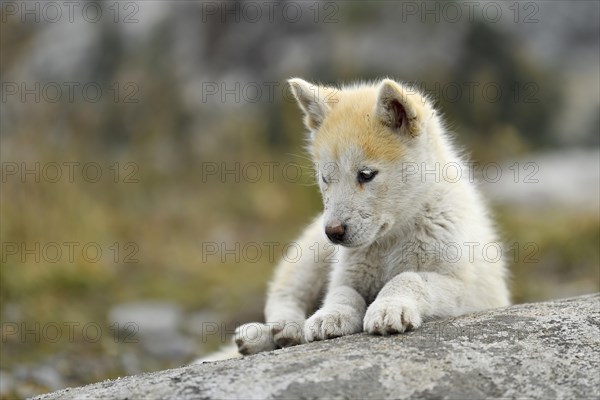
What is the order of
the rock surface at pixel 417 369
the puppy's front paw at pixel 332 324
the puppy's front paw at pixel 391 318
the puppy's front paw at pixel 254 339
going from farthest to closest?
the puppy's front paw at pixel 254 339, the puppy's front paw at pixel 332 324, the puppy's front paw at pixel 391 318, the rock surface at pixel 417 369

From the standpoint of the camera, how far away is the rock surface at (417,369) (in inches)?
167

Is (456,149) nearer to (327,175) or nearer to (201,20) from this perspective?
(327,175)

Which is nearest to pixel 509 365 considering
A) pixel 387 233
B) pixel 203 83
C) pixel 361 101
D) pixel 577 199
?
pixel 387 233

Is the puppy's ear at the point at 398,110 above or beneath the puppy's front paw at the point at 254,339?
above

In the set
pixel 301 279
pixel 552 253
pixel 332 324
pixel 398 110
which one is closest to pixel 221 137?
pixel 552 253

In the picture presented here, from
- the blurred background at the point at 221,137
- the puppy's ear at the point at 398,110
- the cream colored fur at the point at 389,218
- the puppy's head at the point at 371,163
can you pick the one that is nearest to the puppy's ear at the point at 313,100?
the cream colored fur at the point at 389,218

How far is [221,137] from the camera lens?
1642cm

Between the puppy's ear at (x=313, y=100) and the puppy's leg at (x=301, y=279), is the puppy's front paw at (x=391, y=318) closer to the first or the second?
the puppy's leg at (x=301, y=279)

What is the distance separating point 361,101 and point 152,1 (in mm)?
13036

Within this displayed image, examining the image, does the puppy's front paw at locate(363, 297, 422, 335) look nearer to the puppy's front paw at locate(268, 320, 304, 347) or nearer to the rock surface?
the rock surface

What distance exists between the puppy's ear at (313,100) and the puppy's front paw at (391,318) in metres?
1.98

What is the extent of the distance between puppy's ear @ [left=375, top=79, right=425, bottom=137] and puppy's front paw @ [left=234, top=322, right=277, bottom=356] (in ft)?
5.90

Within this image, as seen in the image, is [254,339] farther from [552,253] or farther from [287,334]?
[552,253]

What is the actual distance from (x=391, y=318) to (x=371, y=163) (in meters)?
1.39
